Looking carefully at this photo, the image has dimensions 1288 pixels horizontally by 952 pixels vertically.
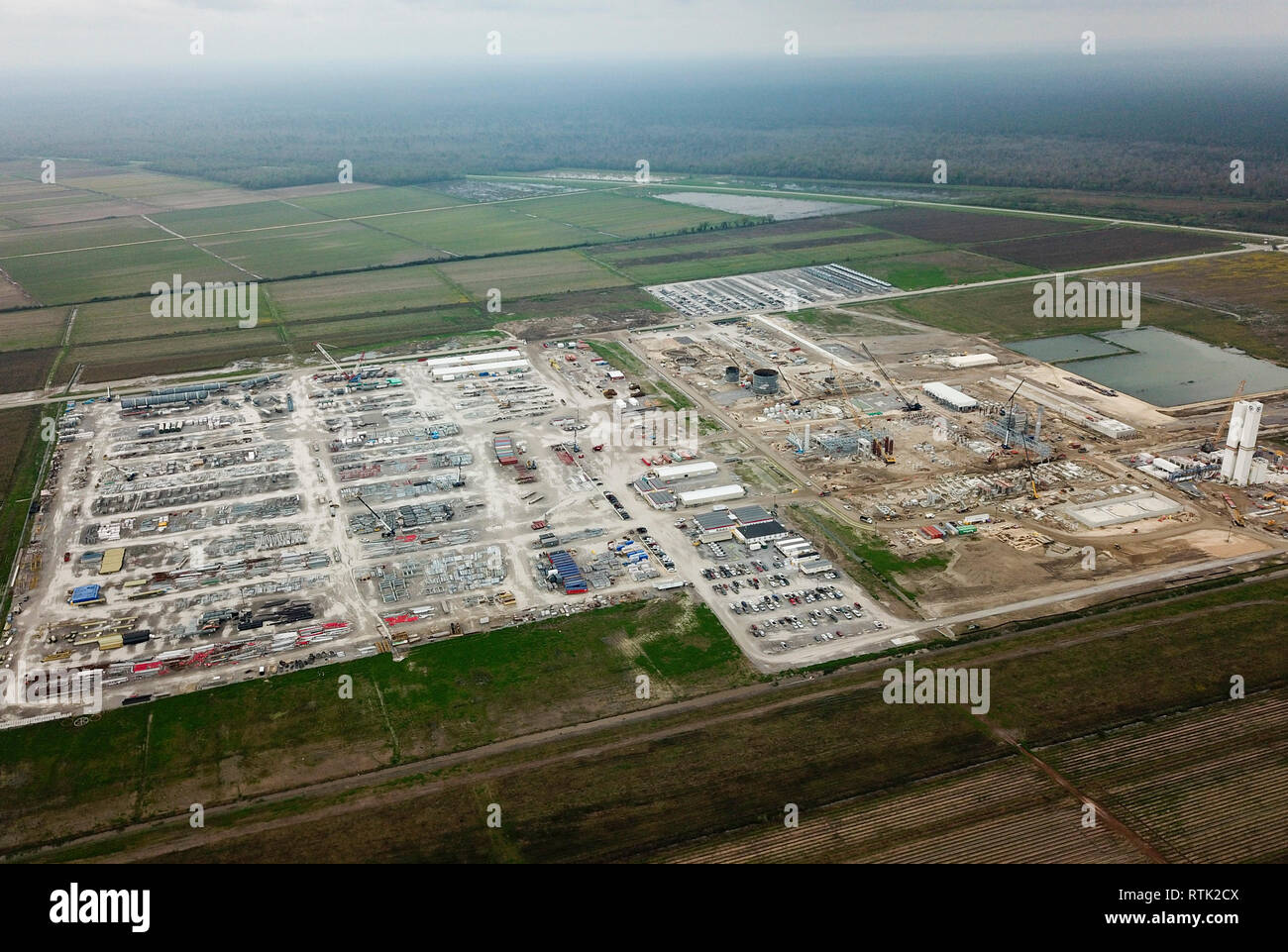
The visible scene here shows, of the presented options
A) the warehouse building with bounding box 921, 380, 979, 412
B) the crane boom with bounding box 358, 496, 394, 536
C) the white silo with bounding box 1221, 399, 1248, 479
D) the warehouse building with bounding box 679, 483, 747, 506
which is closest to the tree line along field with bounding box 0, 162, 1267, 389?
the warehouse building with bounding box 921, 380, 979, 412

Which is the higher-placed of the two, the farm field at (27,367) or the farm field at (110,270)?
the farm field at (110,270)

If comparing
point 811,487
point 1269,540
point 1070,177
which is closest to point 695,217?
point 1070,177

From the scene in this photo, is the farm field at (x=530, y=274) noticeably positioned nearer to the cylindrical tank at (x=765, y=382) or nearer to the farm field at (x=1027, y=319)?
the farm field at (x=1027, y=319)

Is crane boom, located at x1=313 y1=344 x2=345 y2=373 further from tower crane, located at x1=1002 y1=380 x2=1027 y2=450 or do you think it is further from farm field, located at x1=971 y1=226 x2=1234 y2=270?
farm field, located at x1=971 y1=226 x2=1234 y2=270

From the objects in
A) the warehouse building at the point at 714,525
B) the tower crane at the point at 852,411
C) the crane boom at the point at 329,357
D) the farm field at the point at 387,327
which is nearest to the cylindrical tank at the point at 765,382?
the tower crane at the point at 852,411

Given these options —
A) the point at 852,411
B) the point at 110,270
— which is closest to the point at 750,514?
the point at 852,411

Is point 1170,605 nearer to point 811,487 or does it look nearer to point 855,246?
point 811,487

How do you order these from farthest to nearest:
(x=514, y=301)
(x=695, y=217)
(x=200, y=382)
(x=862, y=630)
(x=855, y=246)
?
(x=695, y=217), (x=855, y=246), (x=514, y=301), (x=200, y=382), (x=862, y=630)
